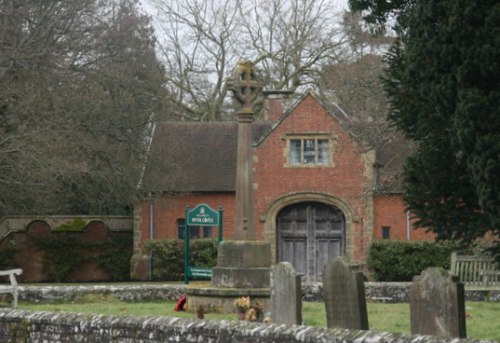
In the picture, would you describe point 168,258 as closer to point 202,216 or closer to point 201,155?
point 201,155

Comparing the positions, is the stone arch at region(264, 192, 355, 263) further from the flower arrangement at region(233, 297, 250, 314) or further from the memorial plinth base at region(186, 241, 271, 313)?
the flower arrangement at region(233, 297, 250, 314)

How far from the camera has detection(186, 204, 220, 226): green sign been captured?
2491 cm

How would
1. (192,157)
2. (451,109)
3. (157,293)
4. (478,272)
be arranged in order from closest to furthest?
(451,109) < (157,293) < (478,272) < (192,157)

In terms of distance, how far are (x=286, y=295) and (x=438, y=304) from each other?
124 inches

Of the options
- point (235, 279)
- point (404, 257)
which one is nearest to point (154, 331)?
point (235, 279)

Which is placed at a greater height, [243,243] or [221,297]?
[243,243]

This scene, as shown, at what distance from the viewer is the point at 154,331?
40.7 ft

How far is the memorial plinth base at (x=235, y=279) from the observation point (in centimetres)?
1867

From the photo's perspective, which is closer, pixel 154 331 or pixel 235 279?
pixel 154 331

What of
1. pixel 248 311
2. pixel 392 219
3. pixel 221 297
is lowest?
pixel 248 311

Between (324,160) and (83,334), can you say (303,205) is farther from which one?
(83,334)

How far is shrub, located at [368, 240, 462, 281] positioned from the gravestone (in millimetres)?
21531

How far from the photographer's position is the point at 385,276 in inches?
1388

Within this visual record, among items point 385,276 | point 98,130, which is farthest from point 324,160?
point 98,130
